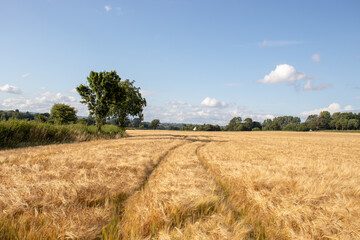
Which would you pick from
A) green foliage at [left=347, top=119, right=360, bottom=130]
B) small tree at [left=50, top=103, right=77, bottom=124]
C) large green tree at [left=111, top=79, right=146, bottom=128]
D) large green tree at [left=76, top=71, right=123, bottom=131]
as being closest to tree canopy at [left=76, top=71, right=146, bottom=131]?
large green tree at [left=76, top=71, right=123, bottom=131]

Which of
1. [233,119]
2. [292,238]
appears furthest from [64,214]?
[233,119]

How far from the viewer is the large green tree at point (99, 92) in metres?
23.7

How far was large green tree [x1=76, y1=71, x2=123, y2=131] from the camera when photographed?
23703 mm

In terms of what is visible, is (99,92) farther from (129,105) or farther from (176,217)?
(176,217)

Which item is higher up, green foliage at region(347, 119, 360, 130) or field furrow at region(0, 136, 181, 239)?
green foliage at region(347, 119, 360, 130)

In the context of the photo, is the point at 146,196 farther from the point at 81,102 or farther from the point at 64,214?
the point at 81,102

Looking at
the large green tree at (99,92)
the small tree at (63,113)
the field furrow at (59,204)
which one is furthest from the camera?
the small tree at (63,113)

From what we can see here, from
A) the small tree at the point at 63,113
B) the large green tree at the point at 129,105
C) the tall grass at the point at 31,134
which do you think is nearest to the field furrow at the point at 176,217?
the tall grass at the point at 31,134

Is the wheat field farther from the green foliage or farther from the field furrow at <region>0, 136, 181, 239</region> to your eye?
the green foliage

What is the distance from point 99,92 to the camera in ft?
79.3

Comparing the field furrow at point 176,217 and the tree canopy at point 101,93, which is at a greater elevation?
the tree canopy at point 101,93

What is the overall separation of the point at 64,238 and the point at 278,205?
9.30 feet

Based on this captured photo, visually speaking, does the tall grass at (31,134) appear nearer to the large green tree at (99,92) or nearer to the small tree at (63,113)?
the large green tree at (99,92)

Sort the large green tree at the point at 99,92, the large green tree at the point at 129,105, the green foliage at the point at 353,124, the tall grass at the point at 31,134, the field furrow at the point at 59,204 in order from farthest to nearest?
the green foliage at the point at 353,124
the large green tree at the point at 129,105
the large green tree at the point at 99,92
the tall grass at the point at 31,134
the field furrow at the point at 59,204
